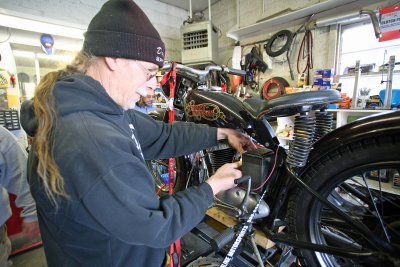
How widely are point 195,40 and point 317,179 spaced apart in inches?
102

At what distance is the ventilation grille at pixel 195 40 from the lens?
2760mm

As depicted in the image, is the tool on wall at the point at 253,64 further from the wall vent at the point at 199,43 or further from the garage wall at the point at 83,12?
the garage wall at the point at 83,12

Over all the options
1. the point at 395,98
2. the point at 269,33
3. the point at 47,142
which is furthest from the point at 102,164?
the point at 269,33

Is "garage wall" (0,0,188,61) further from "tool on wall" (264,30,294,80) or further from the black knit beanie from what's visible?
the black knit beanie

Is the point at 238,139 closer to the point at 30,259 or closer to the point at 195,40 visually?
the point at 30,259

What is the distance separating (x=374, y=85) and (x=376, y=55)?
0.28m

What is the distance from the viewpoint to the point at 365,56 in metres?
2.00

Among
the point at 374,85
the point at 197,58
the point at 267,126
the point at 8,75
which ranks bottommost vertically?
the point at 267,126

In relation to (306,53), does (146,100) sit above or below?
below

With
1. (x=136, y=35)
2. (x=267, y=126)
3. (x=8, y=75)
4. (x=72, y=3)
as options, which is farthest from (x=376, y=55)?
(x=8, y=75)

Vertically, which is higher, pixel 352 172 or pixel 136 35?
pixel 136 35

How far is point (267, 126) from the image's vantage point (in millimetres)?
841

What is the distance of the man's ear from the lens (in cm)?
57

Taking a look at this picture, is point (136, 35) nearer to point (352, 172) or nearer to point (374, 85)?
point (352, 172)
